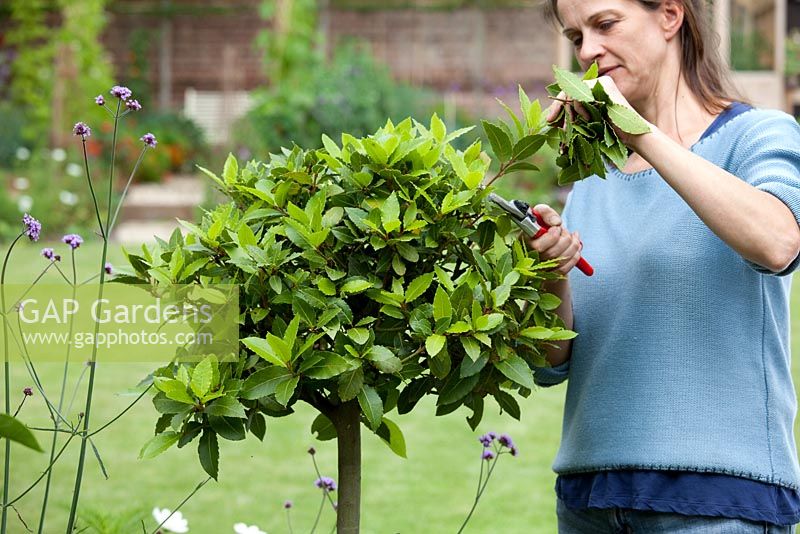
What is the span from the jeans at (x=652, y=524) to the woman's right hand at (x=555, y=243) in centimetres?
40

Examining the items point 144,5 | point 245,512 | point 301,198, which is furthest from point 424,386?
point 144,5

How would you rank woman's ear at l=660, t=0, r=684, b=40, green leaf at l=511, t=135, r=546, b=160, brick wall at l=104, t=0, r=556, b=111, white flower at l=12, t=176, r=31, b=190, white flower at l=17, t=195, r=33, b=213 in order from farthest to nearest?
brick wall at l=104, t=0, r=556, b=111
white flower at l=12, t=176, r=31, b=190
white flower at l=17, t=195, r=33, b=213
woman's ear at l=660, t=0, r=684, b=40
green leaf at l=511, t=135, r=546, b=160

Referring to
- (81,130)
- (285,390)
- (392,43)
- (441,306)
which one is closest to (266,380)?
(285,390)

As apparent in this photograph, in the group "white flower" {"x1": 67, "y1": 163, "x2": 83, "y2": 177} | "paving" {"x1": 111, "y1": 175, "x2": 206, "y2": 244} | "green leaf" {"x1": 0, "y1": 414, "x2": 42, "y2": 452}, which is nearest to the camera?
"green leaf" {"x1": 0, "y1": 414, "x2": 42, "y2": 452}

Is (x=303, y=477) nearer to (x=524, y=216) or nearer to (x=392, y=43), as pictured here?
(x=524, y=216)

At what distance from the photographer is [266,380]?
4.46 ft

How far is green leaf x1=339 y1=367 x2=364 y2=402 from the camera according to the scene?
4.47 ft

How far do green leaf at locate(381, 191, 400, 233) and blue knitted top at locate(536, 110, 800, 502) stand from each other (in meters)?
0.47

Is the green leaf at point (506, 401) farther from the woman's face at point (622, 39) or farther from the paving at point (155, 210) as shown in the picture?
the paving at point (155, 210)

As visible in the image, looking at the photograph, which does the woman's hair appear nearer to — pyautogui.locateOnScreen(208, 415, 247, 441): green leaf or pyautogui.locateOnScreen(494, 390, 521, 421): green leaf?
pyautogui.locateOnScreen(494, 390, 521, 421): green leaf

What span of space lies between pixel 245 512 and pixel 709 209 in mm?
2447

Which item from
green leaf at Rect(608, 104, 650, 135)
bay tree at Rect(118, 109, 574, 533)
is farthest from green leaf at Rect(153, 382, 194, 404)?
green leaf at Rect(608, 104, 650, 135)

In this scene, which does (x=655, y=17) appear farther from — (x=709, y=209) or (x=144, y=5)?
(x=144, y=5)

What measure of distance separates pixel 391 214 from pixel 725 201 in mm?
435
